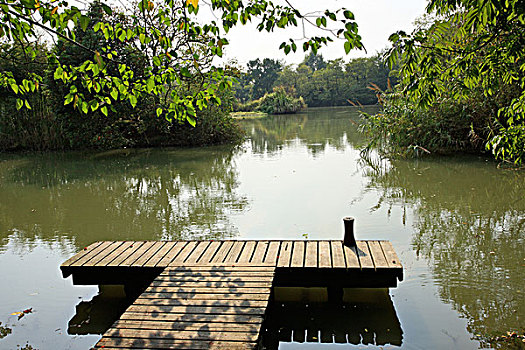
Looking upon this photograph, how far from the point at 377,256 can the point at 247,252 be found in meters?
1.25

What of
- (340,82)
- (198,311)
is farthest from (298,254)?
(340,82)

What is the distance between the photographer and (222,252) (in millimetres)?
4500

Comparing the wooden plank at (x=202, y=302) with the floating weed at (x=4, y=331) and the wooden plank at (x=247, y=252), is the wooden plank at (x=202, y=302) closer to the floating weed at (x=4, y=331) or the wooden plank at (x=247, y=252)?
the wooden plank at (x=247, y=252)

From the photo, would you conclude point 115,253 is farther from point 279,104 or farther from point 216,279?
point 279,104

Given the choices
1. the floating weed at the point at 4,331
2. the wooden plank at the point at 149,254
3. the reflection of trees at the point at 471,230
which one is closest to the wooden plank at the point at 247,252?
the wooden plank at the point at 149,254

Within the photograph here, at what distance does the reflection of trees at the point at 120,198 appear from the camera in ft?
21.6

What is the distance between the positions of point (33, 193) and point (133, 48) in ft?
27.7

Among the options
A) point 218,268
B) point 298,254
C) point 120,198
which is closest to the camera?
point 218,268

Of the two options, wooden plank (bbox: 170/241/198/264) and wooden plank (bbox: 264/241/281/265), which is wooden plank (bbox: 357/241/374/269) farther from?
wooden plank (bbox: 170/241/198/264)

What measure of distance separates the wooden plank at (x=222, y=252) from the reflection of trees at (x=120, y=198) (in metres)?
1.32

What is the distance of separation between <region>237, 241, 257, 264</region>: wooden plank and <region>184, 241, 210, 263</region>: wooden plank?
1.37 ft

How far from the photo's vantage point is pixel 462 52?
11.7 feet

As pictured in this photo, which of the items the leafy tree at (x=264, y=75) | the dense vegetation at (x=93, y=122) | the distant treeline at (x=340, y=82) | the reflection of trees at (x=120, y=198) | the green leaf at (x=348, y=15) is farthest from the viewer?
the leafy tree at (x=264, y=75)

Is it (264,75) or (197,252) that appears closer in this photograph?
(197,252)
